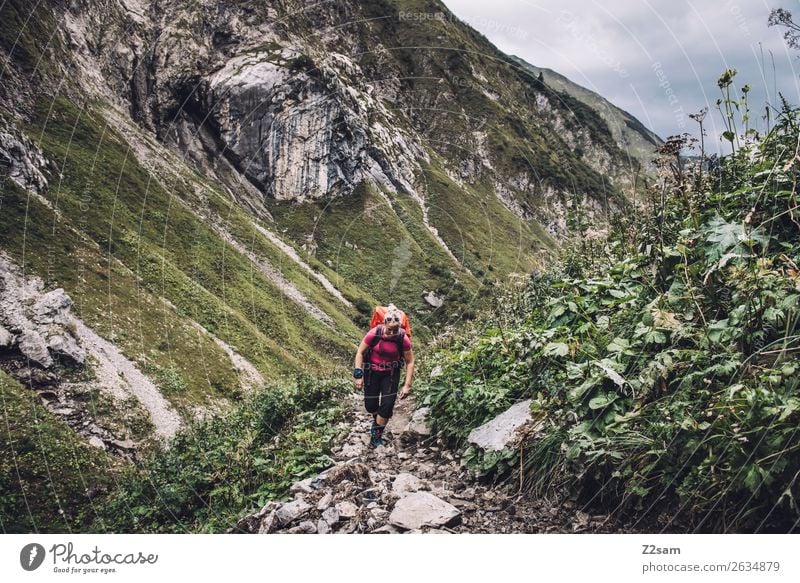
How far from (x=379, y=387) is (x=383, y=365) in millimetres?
386

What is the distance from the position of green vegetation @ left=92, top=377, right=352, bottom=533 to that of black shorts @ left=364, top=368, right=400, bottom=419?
95cm

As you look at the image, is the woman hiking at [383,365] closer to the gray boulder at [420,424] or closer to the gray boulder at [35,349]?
the gray boulder at [420,424]

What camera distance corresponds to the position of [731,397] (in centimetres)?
349

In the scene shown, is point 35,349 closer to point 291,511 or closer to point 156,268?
point 156,268

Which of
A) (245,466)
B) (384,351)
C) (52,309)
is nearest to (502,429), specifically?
(384,351)

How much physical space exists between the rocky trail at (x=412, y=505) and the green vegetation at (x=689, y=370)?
25cm

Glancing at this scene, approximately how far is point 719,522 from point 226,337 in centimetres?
4574

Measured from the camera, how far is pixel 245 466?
786 centimetres

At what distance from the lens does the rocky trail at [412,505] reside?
4.51 m

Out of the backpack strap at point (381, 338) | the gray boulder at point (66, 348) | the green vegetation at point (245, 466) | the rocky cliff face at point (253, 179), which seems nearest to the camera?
the green vegetation at point (245, 466)

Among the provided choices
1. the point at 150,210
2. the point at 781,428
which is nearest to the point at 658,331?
the point at 781,428

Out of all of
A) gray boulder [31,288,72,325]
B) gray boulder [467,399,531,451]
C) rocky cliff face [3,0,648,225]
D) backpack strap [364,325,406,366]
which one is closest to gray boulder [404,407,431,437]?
backpack strap [364,325,406,366]

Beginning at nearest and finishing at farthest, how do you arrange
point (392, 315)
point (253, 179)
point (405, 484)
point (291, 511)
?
point (291, 511), point (405, 484), point (392, 315), point (253, 179)

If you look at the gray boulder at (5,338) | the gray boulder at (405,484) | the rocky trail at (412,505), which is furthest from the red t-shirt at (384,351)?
the gray boulder at (5,338)
